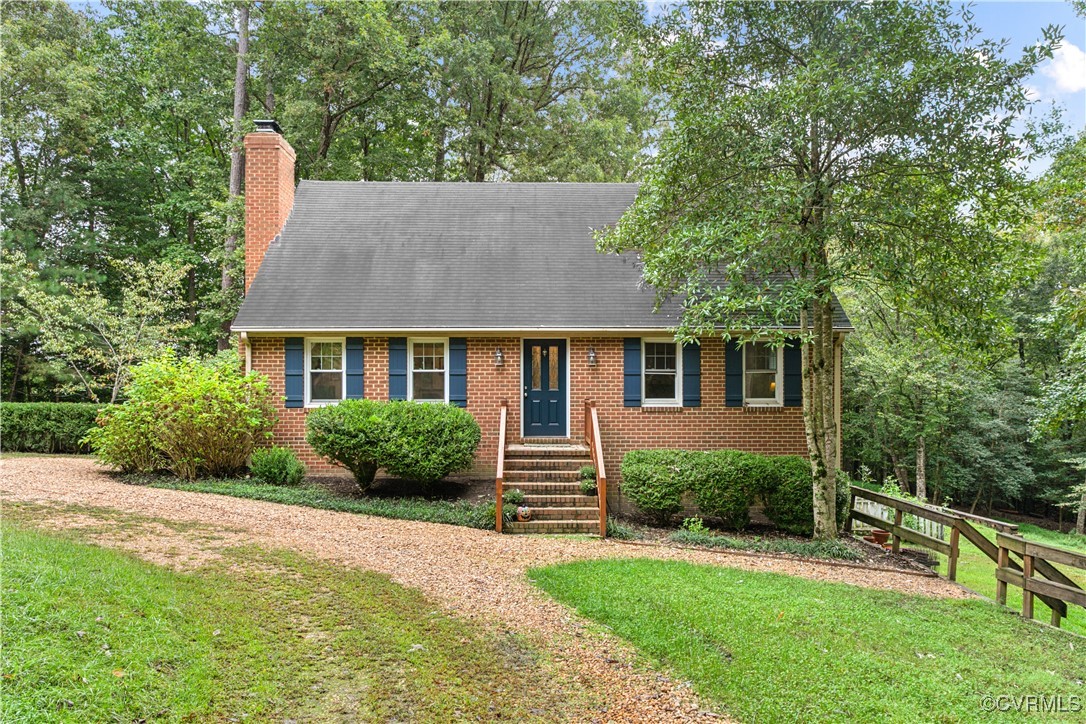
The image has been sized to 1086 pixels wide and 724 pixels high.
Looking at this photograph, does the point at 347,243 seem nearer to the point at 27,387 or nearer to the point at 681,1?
the point at 681,1

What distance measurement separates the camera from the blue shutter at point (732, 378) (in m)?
11.3

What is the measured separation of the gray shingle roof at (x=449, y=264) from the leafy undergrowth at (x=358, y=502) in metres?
2.82

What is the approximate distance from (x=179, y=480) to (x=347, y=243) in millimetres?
5651

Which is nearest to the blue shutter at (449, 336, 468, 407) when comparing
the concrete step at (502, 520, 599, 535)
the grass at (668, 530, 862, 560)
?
the concrete step at (502, 520, 599, 535)

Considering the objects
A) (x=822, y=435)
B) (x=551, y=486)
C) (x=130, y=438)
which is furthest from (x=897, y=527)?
(x=130, y=438)

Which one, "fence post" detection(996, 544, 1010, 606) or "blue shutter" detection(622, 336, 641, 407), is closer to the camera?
"fence post" detection(996, 544, 1010, 606)

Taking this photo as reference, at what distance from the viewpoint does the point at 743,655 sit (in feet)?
14.6

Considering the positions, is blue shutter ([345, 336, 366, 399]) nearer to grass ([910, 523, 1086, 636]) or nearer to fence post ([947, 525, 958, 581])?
fence post ([947, 525, 958, 581])

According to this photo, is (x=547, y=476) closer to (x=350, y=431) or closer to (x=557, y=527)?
(x=557, y=527)

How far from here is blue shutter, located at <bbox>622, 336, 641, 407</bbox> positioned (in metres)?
11.3

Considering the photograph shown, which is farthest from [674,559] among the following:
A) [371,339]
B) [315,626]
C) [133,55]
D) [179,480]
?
[133,55]

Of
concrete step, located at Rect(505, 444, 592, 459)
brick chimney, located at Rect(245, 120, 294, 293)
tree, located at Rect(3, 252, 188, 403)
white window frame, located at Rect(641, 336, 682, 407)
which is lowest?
concrete step, located at Rect(505, 444, 592, 459)

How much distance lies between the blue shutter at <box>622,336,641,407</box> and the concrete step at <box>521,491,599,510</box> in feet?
8.65

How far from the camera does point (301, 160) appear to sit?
20.0m
